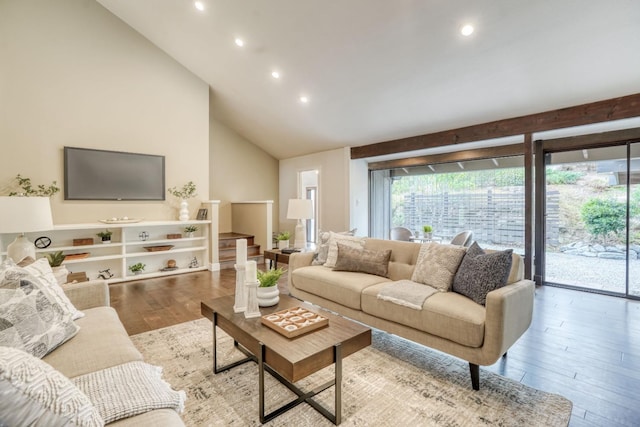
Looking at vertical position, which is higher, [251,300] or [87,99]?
[87,99]

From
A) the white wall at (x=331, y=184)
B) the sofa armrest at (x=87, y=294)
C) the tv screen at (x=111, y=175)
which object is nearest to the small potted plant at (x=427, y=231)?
the white wall at (x=331, y=184)

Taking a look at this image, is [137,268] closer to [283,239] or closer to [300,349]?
[283,239]

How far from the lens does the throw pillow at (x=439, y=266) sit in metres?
2.58

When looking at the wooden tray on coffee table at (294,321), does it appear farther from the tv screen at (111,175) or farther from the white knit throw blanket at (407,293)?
the tv screen at (111,175)

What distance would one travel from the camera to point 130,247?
17.0ft

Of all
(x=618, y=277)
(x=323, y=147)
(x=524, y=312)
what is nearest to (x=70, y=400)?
(x=524, y=312)

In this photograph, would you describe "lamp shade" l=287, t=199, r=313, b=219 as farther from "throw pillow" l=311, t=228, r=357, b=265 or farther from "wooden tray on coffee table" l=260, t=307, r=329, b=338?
"wooden tray on coffee table" l=260, t=307, r=329, b=338

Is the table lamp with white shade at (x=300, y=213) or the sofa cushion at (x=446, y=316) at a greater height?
the table lamp with white shade at (x=300, y=213)

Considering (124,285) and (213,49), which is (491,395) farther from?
(213,49)

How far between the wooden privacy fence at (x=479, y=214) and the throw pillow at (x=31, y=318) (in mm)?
5827

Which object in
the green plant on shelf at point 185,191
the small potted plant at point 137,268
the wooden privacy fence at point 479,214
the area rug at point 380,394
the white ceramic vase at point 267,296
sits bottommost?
the area rug at point 380,394

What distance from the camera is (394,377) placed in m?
2.19

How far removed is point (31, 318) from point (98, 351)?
33 centimetres

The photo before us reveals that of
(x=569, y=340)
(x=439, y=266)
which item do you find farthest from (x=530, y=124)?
(x=439, y=266)
